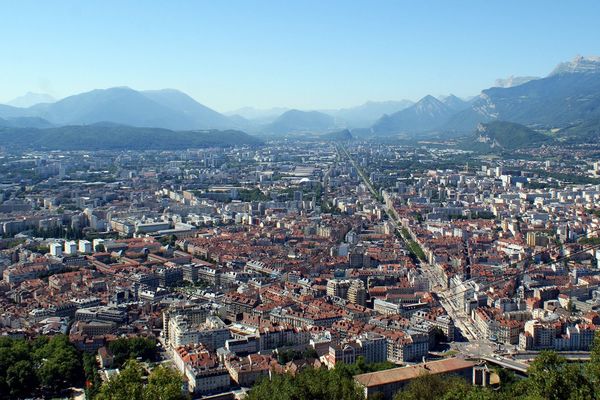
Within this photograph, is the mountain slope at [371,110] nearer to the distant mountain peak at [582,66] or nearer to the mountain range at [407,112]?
the mountain range at [407,112]

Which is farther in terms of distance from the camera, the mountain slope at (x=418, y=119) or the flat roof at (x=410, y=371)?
the mountain slope at (x=418, y=119)

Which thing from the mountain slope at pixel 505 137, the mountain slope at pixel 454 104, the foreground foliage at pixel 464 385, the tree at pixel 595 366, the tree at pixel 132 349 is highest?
the mountain slope at pixel 454 104

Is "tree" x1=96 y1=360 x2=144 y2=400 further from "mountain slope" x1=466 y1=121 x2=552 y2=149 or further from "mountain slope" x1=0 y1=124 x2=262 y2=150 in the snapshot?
"mountain slope" x1=0 y1=124 x2=262 y2=150

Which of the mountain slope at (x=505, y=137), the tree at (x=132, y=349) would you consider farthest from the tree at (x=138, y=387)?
the mountain slope at (x=505, y=137)

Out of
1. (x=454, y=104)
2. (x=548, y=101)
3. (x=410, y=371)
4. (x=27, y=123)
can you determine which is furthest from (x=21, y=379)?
(x=454, y=104)

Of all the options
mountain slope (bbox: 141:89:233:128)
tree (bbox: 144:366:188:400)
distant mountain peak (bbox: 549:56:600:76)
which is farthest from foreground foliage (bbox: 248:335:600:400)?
mountain slope (bbox: 141:89:233:128)
